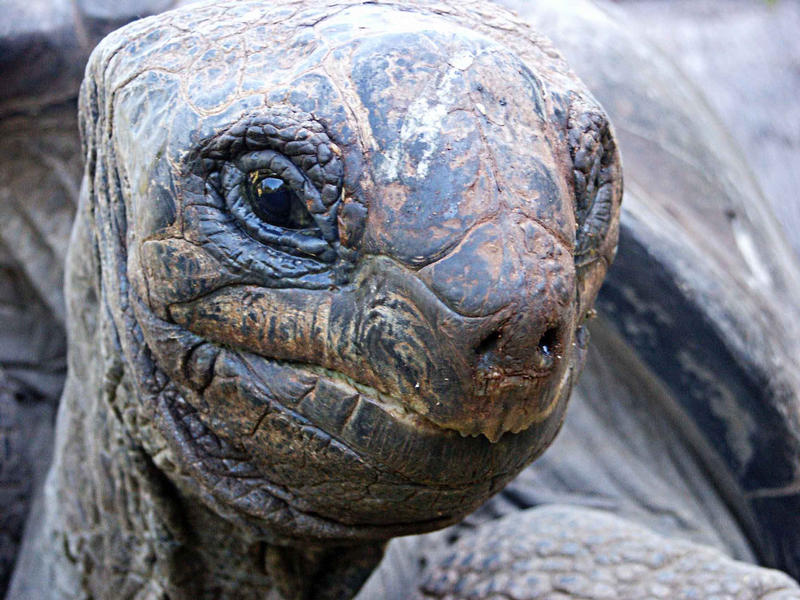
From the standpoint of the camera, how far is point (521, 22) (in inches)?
50.3

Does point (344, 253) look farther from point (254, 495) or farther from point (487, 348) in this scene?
point (254, 495)

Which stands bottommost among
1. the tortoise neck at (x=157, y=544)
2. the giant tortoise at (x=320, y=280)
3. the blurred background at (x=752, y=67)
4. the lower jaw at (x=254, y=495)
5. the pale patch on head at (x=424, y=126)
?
the blurred background at (x=752, y=67)

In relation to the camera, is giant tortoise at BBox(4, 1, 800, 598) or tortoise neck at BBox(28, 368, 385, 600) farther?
tortoise neck at BBox(28, 368, 385, 600)

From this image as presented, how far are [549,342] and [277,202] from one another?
1.16ft

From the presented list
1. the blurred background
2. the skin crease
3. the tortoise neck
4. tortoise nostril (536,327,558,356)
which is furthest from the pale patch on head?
the blurred background

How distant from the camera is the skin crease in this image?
976mm

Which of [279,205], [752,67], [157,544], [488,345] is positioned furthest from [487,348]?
[752,67]

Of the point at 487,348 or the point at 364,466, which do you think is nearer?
the point at 487,348

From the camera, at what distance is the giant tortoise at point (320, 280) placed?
98 centimetres

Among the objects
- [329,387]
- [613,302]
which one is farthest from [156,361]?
[613,302]

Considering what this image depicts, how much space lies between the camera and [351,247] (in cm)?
102

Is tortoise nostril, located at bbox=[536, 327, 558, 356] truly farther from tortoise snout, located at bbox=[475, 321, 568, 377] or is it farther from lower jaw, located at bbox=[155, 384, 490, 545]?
lower jaw, located at bbox=[155, 384, 490, 545]

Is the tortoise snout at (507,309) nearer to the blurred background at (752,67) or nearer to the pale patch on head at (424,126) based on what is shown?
the pale patch on head at (424,126)

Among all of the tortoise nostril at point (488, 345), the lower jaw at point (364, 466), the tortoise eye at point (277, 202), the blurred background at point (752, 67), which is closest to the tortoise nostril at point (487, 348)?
the tortoise nostril at point (488, 345)
